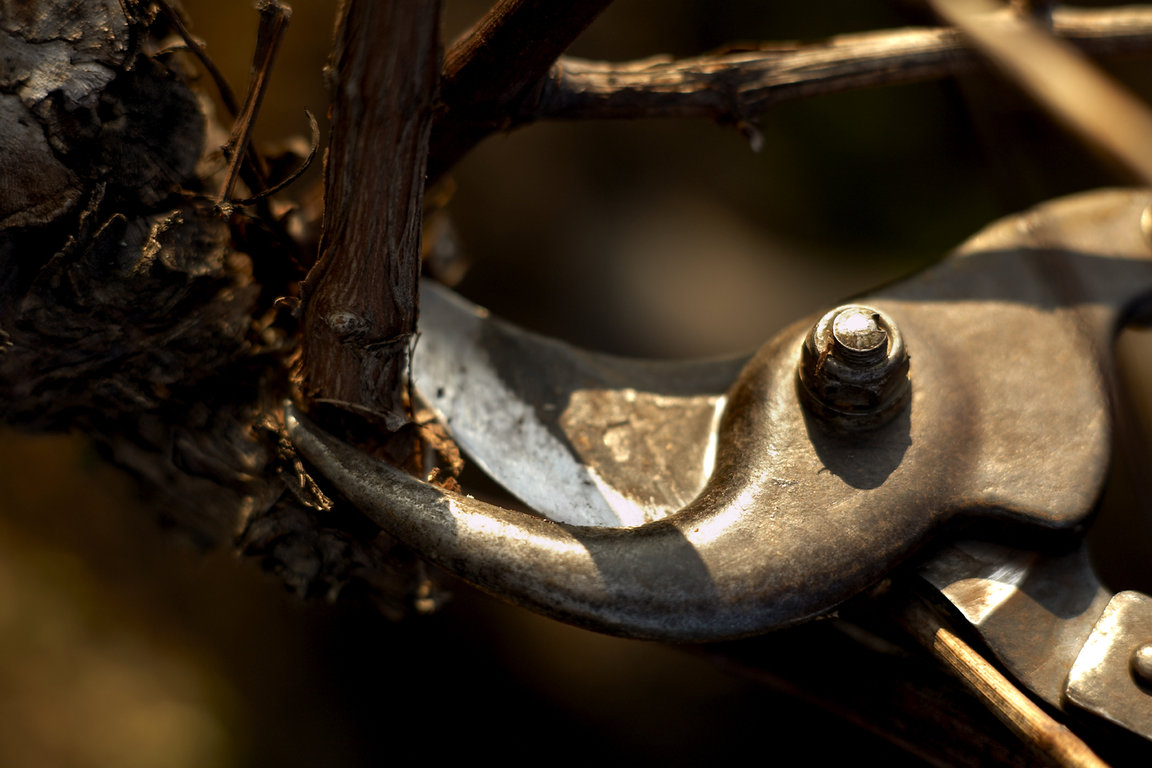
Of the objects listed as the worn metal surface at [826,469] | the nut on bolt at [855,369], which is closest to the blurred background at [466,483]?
the worn metal surface at [826,469]

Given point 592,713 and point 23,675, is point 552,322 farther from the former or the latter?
point 23,675

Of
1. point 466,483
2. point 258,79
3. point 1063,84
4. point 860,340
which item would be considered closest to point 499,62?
point 258,79

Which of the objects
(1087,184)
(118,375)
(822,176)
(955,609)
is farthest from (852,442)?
(1087,184)

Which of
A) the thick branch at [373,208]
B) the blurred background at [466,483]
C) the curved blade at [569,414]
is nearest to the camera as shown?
the thick branch at [373,208]

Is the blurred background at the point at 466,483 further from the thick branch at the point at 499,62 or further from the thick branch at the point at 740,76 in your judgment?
the thick branch at the point at 499,62

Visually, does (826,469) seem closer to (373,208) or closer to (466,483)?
(373,208)

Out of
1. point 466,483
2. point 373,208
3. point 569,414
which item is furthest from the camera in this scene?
point 466,483
